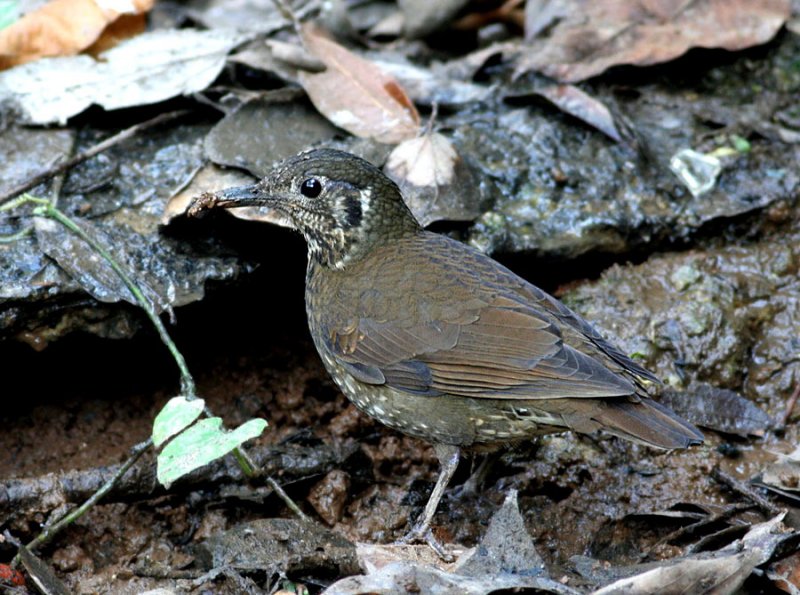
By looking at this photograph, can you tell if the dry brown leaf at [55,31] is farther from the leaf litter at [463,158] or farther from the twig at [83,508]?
the twig at [83,508]

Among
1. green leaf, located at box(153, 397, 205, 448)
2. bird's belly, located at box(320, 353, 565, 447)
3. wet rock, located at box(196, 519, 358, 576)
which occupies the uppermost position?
green leaf, located at box(153, 397, 205, 448)

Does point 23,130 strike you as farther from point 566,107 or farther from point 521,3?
point 521,3

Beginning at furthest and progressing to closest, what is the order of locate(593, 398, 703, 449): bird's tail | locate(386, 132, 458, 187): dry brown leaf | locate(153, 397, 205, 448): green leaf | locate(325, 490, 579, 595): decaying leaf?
1. locate(386, 132, 458, 187): dry brown leaf
2. locate(593, 398, 703, 449): bird's tail
3. locate(153, 397, 205, 448): green leaf
4. locate(325, 490, 579, 595): decaying leaf

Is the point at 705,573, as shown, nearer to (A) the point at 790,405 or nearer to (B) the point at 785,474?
(B) the point at 785,474

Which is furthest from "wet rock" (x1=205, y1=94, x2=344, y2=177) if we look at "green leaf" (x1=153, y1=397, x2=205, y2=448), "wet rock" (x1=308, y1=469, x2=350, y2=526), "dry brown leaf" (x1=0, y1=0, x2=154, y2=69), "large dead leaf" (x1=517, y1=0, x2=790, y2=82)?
"green leaf" (x1=153, y1=397, x2=205, y2=448)

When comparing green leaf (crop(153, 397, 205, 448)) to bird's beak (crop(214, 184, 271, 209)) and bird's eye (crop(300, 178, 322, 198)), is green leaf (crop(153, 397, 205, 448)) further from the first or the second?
bird's eye (crop(300, 178, 322, 198))

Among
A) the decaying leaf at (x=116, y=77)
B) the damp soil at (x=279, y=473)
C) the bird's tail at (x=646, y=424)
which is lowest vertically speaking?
the damp soil at (x=279, y=473)

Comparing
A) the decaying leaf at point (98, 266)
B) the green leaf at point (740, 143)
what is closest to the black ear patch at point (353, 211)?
the decaying leaf at point (98, 266)
